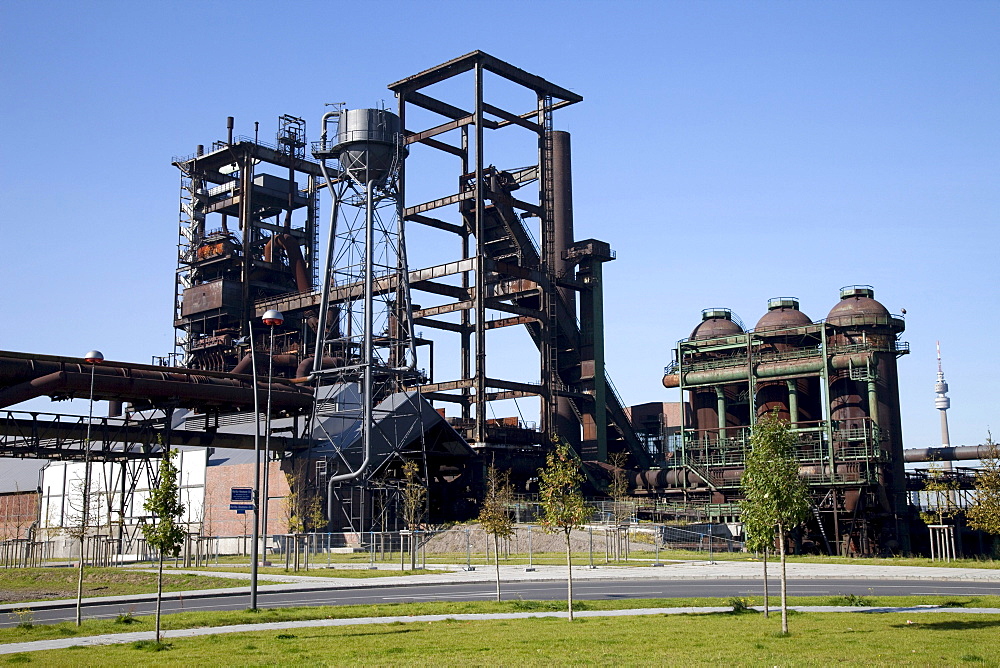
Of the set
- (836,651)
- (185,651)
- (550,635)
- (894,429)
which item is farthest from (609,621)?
(894,429)

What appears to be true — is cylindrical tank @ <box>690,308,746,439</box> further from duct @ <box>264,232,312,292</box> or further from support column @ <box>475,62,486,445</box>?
duct @ <box>264,232,312,292</box>

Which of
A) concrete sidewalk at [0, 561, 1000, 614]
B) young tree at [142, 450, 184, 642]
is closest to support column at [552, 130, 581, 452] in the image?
concrete sidewalk at [0, 561, 1000, 614]

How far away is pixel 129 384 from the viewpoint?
53.4m

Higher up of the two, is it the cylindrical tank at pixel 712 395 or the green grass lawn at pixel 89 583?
the cylindrical tank at pixel 712 395

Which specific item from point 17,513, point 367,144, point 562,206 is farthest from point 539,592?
point 17,513

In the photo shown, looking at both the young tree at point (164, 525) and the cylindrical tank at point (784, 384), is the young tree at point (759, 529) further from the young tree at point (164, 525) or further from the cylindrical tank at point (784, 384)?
the cylindrical tank at point (784, 384)

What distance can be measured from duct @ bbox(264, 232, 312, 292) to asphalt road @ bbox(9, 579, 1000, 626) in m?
62.1

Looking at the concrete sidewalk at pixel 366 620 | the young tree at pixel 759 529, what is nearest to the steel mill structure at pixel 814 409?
the concrete sidewalk at pixel 366 620

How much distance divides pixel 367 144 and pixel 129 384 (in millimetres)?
20061

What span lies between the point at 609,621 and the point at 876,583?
14279mm

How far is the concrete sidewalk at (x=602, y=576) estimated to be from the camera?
102ft

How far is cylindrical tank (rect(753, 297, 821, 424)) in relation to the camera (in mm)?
68062

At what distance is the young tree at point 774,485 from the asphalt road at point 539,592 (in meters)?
6.81

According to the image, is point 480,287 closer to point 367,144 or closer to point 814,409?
point 367,144
